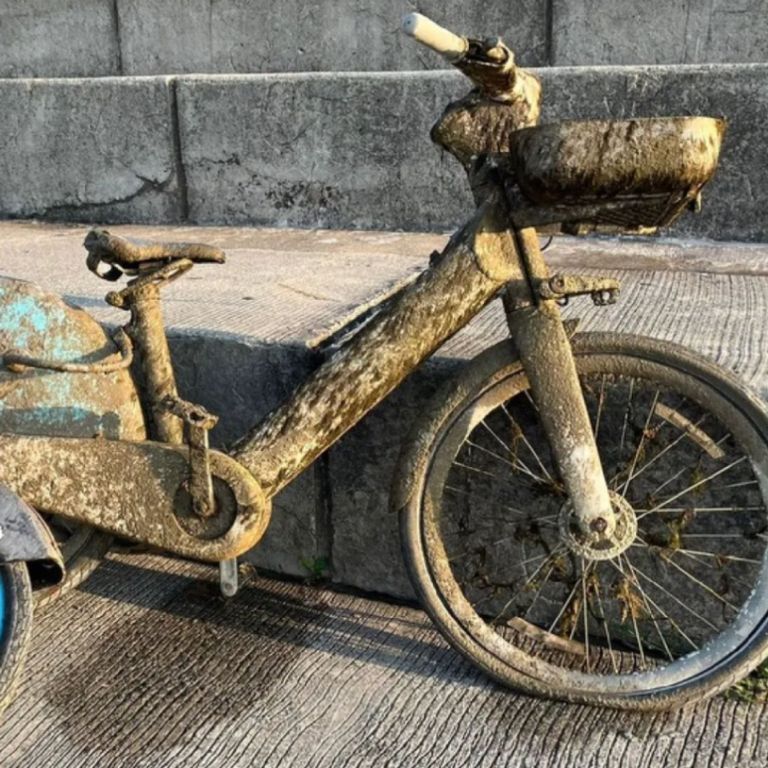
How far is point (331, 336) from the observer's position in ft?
9.09

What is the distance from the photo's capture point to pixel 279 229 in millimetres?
4645

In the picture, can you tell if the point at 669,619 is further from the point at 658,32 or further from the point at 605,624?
the point at 658,32

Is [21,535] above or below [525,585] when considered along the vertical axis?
above

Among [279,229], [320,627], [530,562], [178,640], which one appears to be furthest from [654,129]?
[279,229]

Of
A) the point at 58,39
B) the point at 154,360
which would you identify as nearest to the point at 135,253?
the point at 154,360

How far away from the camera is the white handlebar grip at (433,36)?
1678mm

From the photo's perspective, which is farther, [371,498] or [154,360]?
[371,498]

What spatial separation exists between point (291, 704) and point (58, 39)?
4283 millimetres

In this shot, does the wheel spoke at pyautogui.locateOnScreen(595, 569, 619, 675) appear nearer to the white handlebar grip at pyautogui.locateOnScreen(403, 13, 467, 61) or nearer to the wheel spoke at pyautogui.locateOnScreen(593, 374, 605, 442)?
the wheel spoke at pyautogui.locateOnScreen(593, 374, 605, 442)

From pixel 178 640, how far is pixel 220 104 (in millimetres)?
2885

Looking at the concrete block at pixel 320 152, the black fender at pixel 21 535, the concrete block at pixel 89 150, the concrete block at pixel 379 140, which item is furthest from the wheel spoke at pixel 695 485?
the concrete block at pixel 89 150

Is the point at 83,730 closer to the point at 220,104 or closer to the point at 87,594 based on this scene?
the point at 87,594

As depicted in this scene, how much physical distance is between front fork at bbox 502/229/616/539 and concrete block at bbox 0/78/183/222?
3082 millimetres

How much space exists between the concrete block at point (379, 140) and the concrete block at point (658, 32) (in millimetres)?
452
